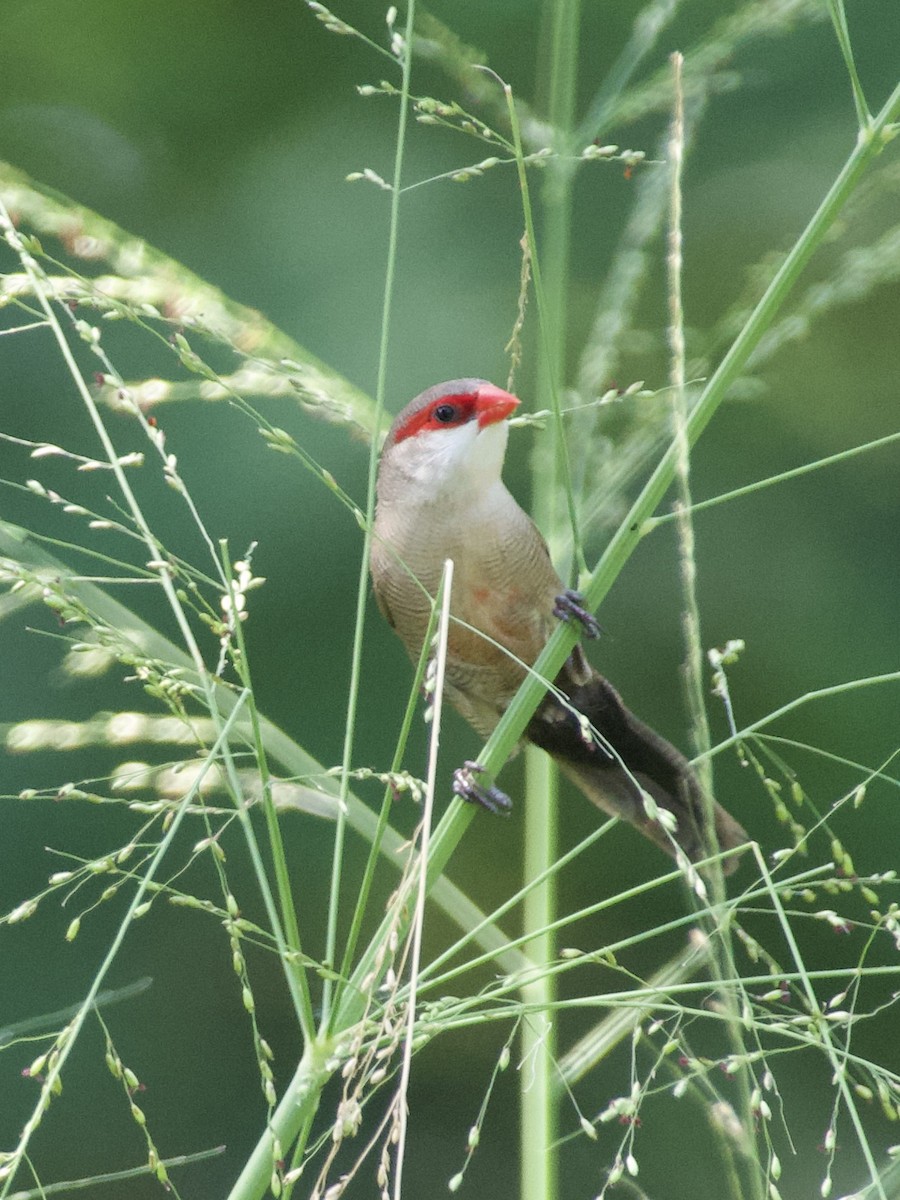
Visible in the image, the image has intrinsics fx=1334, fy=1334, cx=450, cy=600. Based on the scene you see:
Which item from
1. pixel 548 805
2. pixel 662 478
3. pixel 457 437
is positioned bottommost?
pixel 548 805

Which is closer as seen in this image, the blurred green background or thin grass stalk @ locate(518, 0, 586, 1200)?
thin grass stalk @ locate(518, 0, 586, 1200)

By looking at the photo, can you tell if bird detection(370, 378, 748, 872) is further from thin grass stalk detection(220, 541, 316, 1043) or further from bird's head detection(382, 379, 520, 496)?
thin grass stalk detection(220, 541, 316, 1043)

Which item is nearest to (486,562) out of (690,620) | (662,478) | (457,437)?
(457,437)

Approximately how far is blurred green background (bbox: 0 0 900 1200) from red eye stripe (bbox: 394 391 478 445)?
23 cm

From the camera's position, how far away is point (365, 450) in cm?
254

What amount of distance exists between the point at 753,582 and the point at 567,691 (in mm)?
538

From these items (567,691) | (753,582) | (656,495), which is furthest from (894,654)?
(656,495)

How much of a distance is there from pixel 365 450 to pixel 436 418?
1.07 ft

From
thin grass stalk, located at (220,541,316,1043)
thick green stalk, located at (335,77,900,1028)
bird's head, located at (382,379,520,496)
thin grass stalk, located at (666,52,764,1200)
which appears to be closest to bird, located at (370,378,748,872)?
bird's head, located at (382,379,520,496)

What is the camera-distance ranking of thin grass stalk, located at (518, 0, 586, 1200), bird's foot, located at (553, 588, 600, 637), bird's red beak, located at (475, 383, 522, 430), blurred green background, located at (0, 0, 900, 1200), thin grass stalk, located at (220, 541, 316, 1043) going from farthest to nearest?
blurred green background, located at (0, 0, 900, 1200) → bird's red beak, located at (475, 383, 522, 430) → bird's foot, located at (553, 588, 600, 637) → thin grass stalk, located at (518, 0, 586, 1200) → thin grass stalk, located at (220, 541, 316, 1043)

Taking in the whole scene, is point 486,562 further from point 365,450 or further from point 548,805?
point 548,805

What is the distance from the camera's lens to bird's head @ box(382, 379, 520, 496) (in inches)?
84.8

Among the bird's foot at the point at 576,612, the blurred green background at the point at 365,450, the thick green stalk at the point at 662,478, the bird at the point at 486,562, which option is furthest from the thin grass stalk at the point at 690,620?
the blurred green background at the point at 365,450

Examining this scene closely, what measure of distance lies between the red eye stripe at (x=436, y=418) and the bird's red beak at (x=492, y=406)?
0.01 meters
